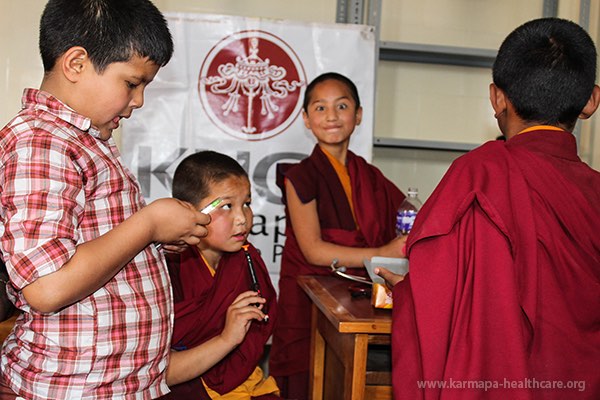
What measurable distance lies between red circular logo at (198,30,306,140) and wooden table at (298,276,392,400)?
1277 mm

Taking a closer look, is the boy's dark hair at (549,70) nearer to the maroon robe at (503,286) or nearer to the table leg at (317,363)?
the maroon robe at (503,286)

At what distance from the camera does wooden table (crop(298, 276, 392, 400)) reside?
1.42m

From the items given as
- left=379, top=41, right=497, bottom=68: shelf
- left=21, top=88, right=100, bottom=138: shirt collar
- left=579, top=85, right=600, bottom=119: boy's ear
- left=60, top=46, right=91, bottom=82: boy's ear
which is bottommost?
left=21, top=88, right=100, bottom=138: shirt collar

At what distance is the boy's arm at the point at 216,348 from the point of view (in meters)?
1.46

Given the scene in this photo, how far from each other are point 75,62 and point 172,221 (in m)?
0.30

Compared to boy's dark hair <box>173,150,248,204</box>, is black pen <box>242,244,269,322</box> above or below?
below

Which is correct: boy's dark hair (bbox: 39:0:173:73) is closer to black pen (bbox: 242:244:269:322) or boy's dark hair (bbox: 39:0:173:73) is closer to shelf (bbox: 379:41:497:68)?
black pen (bbox: 242:244:269:322)

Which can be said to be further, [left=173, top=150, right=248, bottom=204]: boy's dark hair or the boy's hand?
[left=173, top=150, right=248, bottom=204]: boy's dark hair

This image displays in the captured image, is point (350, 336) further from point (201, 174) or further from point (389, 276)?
point (201, 174)

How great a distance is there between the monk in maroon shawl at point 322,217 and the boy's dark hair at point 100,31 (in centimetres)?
121

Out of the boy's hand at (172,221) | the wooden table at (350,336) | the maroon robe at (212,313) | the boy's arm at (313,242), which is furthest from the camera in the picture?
the boy's arm at (313,242)

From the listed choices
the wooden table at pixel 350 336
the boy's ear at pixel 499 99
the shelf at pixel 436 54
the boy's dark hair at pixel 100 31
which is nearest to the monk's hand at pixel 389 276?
the wooden table at pixel 350 336

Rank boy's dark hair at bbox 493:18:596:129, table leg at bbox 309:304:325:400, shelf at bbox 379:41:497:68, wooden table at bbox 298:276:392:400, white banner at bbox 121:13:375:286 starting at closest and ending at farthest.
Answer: boy's dark hair at bbox 493:18:596:129 < wooden table at bbox 298:276:392:400 < table leg at bbox 309:304:325:400 < white banner at bbox 121:13:375:286 < shelf at bbox 379:41:497:68

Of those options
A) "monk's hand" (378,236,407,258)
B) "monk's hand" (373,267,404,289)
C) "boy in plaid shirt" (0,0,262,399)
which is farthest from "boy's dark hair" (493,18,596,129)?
"monk's hand" (378,236,407,258)
